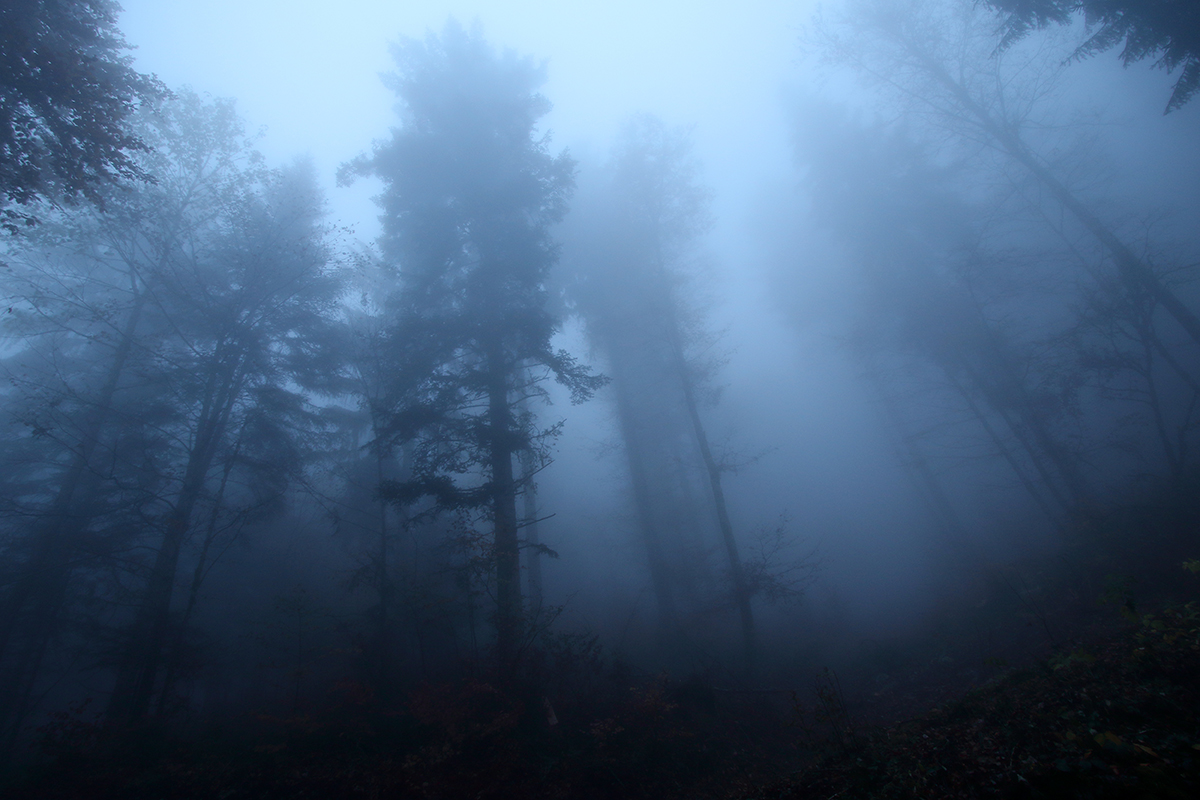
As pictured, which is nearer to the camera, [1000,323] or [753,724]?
[753,724]

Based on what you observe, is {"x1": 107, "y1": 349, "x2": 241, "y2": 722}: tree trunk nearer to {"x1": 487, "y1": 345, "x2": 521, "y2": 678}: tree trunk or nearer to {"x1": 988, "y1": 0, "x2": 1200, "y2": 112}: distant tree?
{"x1": 487, "y1": 345, "x2": 521, "y2": 678}: tree trunk

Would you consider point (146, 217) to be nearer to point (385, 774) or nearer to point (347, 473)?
point (347, 473)

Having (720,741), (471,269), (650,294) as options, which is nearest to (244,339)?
(471,269)

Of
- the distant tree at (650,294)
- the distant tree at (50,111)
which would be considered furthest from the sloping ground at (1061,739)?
the distant tree at (50,111)

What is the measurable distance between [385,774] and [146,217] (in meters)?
13.7

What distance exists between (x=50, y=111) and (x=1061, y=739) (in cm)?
1472

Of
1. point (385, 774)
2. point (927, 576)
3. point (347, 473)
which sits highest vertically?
point (347, 473)

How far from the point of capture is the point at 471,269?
11.9 m

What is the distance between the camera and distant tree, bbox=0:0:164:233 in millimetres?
6602

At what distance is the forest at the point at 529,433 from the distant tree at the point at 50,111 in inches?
2.4

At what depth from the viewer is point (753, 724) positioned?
9.19 m

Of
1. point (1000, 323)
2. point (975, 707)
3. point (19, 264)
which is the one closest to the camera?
point (975, 707)

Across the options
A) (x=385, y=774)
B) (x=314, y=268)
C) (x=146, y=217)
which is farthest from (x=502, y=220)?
(x=385, y=774)

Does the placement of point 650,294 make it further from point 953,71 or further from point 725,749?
point 725,749
